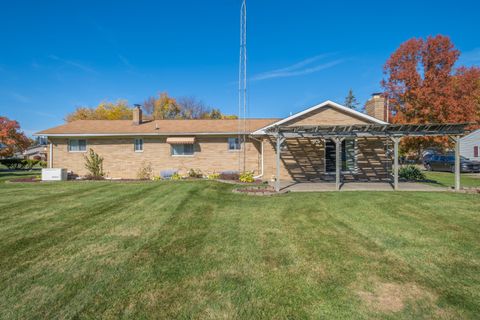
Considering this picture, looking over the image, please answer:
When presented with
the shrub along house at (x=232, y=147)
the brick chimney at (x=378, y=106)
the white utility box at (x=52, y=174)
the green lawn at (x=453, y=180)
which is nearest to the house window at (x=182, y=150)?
the shrub along house at (x=232, y=147)

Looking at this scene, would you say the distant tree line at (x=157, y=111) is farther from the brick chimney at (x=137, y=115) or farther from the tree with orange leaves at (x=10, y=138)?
the brick chimney at (x=137, y=115)

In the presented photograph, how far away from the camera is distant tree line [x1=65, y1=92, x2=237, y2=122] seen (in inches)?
1948

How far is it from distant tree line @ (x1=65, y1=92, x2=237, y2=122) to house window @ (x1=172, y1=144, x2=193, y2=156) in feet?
110

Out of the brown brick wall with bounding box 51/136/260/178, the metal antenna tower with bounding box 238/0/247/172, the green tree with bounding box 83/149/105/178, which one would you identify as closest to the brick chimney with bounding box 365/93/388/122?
the brown brick wall with bounding box 51/136/260/178

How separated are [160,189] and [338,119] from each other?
38.6ft

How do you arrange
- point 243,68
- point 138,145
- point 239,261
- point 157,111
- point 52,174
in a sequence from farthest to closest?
point 157,111, point 138,145, point 52,174, point 243,68, point 239,261

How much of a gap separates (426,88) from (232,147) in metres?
21.5

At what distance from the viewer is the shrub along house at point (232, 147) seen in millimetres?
17359

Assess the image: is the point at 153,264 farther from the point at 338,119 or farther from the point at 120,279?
the point at 338,119

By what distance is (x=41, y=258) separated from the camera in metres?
5.45

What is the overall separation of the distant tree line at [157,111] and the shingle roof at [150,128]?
2862 cm

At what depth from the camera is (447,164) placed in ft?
84.7

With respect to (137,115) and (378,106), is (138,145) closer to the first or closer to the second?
(137,115)

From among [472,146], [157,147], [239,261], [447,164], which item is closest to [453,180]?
[447,164]
